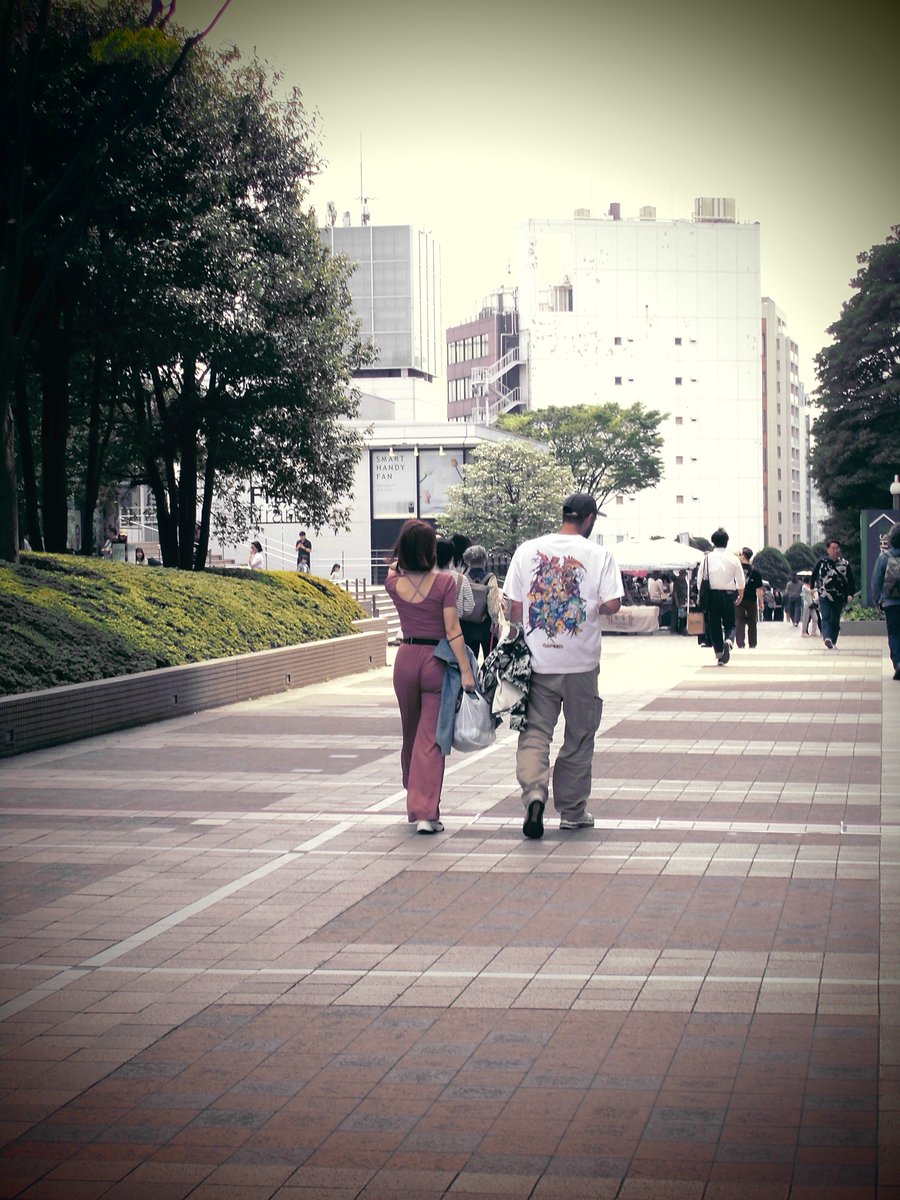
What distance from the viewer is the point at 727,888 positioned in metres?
7.41

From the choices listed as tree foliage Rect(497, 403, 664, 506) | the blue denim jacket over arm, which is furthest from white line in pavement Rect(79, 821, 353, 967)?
tree foliage Rect(497, 403, 664, 506)

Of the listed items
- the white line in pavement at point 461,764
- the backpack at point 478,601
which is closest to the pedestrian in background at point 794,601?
the backpack at point 478,601

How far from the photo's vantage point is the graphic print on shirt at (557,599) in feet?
29.2

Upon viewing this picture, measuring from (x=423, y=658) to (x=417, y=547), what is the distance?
0.62 m

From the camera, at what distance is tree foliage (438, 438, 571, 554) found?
6362 cm

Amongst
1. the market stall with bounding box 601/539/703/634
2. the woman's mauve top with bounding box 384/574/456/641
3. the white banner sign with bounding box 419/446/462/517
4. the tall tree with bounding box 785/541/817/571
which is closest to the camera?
the woman's mauve top with bounding box 384/574/456/641

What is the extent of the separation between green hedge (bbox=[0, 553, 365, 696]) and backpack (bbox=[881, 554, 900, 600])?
7434mm

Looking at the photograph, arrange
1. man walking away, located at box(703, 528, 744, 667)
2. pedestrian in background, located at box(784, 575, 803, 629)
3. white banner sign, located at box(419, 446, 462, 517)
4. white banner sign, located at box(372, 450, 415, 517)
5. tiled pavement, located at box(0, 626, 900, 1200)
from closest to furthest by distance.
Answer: tiled pavement, located at box(0, 626, 900, 1200) < man walking away, located at box(703, 528, 744, 667) < pedestrian in background, located at box(784, 575, 803, 629) < white banner sign, located at box(372, 450, 415, 517) < white banner sign, located at box(419, 446, 462, 517)

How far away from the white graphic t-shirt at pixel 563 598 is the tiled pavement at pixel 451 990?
38.1 inches

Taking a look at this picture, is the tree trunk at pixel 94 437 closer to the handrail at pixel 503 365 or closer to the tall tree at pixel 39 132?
the tall tree at pixel 39 132

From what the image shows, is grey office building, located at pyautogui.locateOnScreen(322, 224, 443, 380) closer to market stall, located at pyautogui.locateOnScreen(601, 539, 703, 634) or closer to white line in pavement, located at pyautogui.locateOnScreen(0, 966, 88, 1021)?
market stall, located at pyautogui.locateOnScreen(601, 539, 703, 634)

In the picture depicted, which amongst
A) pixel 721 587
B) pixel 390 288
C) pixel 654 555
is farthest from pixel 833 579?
pixel 390 288

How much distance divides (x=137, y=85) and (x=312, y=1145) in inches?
662

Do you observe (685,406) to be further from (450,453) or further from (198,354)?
→ (198,354)
